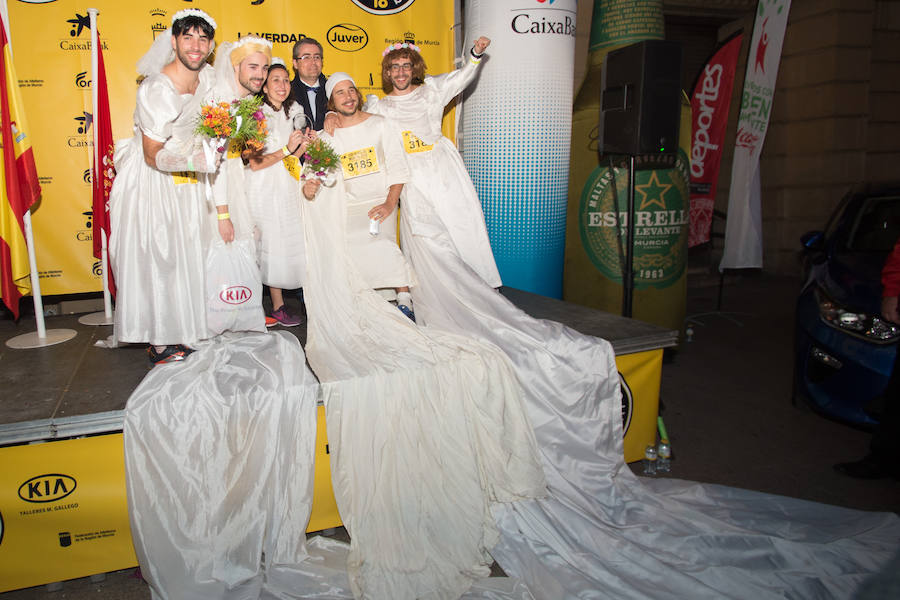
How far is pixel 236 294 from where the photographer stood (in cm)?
340

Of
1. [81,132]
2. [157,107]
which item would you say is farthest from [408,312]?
[81,132]

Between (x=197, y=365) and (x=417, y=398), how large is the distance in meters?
1.08

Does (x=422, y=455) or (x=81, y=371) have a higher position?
(x=81, y=371)

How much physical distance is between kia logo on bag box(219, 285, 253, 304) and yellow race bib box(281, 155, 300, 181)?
833 mm

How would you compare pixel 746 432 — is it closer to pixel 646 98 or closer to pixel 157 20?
pixel 646 98

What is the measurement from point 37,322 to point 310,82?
2.26m

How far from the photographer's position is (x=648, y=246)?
5359 mm

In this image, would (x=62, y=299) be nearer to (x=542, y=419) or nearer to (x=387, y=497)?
(x=387, y=497)

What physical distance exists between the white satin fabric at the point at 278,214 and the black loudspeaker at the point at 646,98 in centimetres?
217

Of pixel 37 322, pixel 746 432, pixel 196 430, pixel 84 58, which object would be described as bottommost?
pixel 746 432

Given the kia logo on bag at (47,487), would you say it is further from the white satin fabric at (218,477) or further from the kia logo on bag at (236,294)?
the kia logo on bag at (236,294)

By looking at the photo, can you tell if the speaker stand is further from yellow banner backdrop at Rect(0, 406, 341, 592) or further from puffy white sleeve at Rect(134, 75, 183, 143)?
yellow banner backdrop at Rect(0, 406, 341, 592)

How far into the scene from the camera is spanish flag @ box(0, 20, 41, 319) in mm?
3531

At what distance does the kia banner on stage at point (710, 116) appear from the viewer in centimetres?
580
